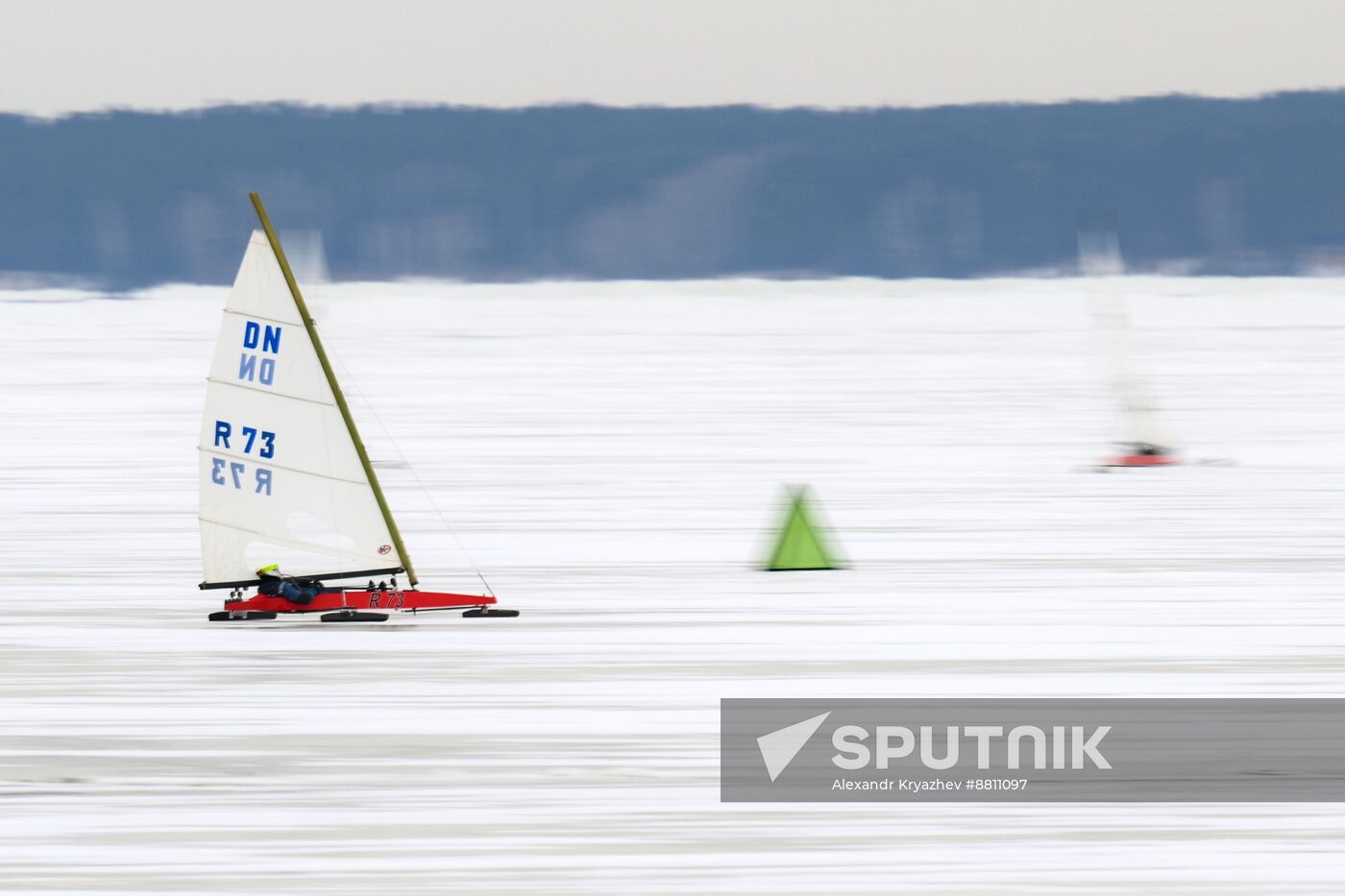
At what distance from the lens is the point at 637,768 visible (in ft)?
34.0

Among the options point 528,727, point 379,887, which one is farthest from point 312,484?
point 379,887

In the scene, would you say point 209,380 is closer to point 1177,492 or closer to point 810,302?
point 1177,492

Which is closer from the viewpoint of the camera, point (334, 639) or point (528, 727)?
point (528, 727)

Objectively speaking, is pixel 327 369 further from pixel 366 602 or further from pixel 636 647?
pixel 636 647

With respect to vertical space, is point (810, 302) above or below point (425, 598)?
above

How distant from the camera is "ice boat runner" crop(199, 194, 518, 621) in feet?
45.7

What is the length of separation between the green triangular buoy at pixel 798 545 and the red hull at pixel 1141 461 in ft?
34.5

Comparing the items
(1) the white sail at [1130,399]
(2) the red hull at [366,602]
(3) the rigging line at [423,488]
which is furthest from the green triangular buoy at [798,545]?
(1) the white sail at [1130,399]

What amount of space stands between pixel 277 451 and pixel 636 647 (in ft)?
8.07

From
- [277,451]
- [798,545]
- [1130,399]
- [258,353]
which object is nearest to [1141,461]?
[1130,399]

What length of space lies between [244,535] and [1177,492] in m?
12.4

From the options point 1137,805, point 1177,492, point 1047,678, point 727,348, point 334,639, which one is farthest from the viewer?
point 727,348

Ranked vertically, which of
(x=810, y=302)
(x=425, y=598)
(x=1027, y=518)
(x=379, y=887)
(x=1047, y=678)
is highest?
(x=810, y=302)

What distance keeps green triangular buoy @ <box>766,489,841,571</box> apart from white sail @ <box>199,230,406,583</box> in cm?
395
